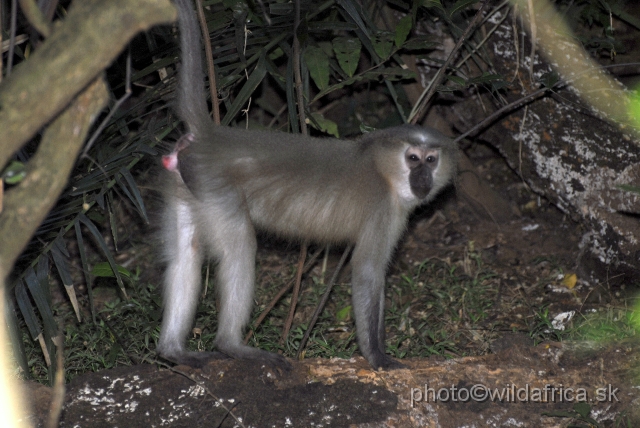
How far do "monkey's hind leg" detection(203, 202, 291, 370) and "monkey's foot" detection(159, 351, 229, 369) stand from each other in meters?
0.06

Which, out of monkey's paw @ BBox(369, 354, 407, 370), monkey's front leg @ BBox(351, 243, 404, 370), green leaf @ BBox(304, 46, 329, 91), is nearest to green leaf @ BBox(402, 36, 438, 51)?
green leaf @ BBox(304, 46, 329, 91)

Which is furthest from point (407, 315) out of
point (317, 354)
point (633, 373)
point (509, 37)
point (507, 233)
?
point (509, 37)

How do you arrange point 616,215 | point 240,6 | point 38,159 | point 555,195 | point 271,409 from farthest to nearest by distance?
point 555,195, point 616,215, point 240,6, point 271,409, point 38,159

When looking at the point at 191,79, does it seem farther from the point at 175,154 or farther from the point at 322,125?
the point at 322,125

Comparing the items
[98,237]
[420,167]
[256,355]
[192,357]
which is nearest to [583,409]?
[420,167]

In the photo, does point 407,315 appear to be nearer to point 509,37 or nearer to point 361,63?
point 509,37

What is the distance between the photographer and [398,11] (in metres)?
6.34

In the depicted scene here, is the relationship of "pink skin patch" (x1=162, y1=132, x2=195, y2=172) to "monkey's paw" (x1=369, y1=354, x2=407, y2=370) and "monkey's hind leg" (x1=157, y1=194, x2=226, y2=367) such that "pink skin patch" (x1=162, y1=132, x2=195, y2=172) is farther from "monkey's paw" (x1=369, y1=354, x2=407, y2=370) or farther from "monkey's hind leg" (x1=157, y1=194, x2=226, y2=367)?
"monkey's paw" (x1=369, y1=354, x2=407, y2=370)

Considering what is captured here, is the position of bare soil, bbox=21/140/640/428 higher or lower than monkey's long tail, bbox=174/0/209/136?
lower

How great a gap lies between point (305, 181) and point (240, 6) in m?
1.35

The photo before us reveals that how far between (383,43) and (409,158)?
0.99 metres

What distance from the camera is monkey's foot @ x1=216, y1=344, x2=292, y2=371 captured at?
4289 mm

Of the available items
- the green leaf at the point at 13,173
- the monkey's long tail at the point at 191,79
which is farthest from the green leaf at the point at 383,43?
the green leaf at the point at 13,173

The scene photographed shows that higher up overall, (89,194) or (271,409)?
(89,194)
